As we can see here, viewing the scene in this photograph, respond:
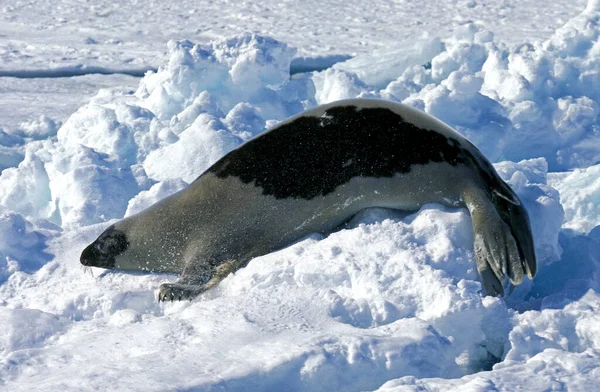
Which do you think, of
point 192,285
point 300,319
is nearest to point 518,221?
point 300,319

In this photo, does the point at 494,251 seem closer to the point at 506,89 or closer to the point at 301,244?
the point at 301,244

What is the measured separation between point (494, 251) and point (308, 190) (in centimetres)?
77

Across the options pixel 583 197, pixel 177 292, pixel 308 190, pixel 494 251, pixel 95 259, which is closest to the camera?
pixel 494 251

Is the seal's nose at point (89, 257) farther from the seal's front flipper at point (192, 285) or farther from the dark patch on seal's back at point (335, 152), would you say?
the dark patch on seal's back at point (335, 152)

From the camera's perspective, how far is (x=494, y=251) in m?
3.17

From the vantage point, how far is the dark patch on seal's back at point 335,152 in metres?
3.54

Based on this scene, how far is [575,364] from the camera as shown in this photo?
2576mm

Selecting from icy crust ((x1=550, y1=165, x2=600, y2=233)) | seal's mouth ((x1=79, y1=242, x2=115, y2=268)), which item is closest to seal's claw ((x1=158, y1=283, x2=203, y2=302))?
seal's mouth ((x1=79, y1=242, x2=115, y2=268))

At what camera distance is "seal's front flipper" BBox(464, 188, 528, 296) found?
3143 mm

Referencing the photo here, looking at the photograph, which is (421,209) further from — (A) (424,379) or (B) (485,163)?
(A) (424,379)

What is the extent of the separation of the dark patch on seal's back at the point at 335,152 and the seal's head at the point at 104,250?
494 millimetres

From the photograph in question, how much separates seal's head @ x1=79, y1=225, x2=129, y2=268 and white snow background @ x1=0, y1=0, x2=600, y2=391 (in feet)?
0.18

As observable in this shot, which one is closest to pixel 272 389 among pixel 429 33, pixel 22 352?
pixel 22 352

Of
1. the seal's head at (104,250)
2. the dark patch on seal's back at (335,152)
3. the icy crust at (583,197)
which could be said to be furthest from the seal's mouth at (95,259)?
the icy crust at (583,197)
